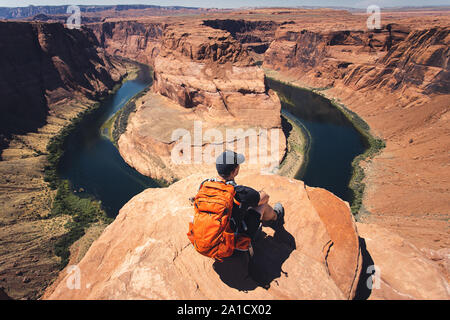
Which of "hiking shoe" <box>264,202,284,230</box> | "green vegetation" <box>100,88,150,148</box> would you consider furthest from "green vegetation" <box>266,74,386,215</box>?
"green vegetation" <box>100,88,150,148</box>

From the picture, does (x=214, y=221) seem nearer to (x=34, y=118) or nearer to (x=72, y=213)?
(x=72, y=213)

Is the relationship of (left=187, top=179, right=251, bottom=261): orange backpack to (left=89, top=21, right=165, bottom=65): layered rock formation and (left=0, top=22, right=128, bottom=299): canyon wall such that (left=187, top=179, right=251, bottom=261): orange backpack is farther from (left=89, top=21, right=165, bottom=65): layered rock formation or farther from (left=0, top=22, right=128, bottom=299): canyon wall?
(left=89, top=21, right=165, bottom=65): layered rock formation

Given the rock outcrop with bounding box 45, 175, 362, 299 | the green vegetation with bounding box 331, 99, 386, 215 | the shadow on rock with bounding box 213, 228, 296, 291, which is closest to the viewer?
the rock outcrop with bounding box 45, 175, 362, 299

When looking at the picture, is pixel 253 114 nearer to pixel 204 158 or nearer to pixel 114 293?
pixel 204 158

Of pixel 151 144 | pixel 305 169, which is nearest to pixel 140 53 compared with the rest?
pixel 151 144

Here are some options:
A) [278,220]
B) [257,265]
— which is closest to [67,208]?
[278,220]

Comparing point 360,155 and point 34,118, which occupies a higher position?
point 34,118

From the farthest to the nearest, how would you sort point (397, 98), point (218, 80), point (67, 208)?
point (397, 98), point (218, 80), point (67, 208)
